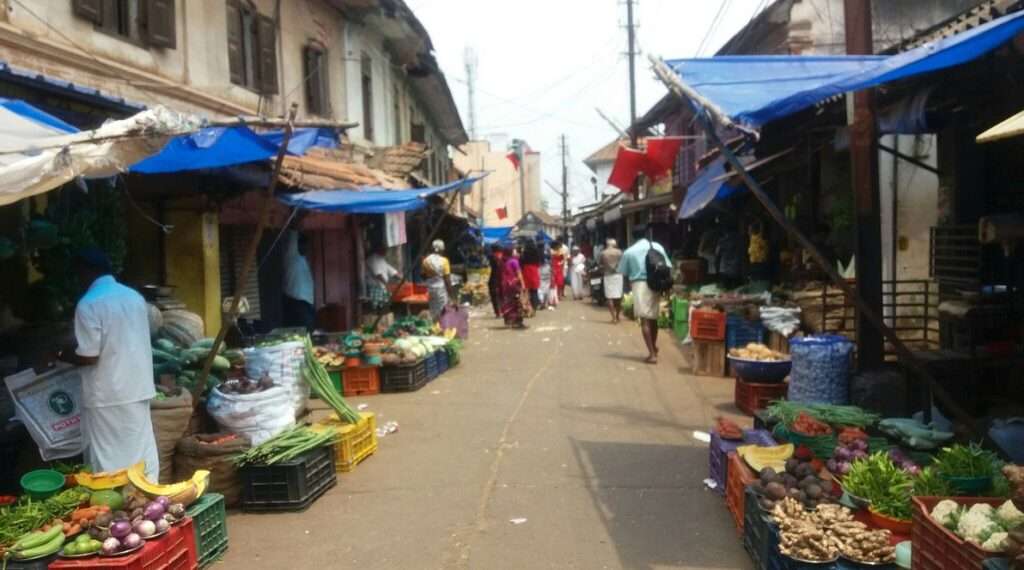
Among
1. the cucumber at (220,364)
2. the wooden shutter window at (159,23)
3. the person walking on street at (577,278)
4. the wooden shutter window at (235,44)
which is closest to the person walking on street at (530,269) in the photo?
the person walking on street at (577,278)

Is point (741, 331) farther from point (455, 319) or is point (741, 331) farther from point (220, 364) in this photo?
point (220, 364)

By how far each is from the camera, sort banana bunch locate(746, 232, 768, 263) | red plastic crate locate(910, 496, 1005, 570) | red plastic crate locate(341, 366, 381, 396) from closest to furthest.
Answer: red plastic crate locate(910, 496, 1005, 570)
red plastic crate locate(341, 366, 381, 396)
banana bunch locate(746, 232, 768, 263)

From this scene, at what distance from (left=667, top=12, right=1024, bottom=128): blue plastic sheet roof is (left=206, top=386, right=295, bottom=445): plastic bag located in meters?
4.19

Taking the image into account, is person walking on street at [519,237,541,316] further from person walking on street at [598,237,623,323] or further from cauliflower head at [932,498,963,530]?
cauliflower head at [932,498,963,530]

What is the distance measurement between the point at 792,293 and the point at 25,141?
9340 millimetres

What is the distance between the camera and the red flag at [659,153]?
11.7 m

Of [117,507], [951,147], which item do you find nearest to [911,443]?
[951,147]

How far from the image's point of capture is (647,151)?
458 inches

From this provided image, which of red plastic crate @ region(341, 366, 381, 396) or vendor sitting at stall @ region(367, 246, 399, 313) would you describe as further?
vendor sitting at stall @ region(367, 246, 399, 313)

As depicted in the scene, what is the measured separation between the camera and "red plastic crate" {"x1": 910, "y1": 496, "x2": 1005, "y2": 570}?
3.33m

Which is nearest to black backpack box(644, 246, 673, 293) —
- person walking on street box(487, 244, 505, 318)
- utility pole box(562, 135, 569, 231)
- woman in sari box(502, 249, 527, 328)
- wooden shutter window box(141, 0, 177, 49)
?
woman in sari box(502, 249, 527, 328)

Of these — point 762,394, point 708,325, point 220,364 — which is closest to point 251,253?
point 220,364

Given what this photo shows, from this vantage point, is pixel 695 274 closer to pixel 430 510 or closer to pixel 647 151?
pixel 647 151

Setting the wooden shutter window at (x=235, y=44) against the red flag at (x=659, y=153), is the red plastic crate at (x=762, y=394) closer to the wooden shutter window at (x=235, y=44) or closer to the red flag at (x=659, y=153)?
the red flag at (x=659, y=153)
